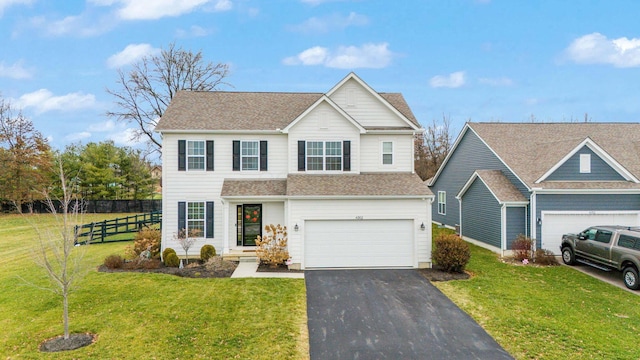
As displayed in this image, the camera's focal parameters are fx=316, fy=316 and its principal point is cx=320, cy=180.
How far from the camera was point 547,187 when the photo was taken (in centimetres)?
Result: 1490

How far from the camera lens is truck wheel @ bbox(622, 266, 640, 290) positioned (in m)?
10.8

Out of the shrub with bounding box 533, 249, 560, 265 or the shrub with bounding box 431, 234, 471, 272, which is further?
the shrub with bounding box 533, 249, 560, 265

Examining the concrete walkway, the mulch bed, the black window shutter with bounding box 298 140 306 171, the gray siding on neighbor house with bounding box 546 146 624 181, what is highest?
the black window shutter with bounding box 298 140 306 171

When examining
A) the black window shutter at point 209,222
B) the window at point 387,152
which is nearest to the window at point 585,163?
the window at point 387,152

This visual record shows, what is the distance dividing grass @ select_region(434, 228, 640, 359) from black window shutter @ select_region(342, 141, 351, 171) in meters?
6.52

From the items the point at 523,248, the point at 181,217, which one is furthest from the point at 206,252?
the point at 523,248

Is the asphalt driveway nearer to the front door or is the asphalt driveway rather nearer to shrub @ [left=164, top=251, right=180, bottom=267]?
the front door

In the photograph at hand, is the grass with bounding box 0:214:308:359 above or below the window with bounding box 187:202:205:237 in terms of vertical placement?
below

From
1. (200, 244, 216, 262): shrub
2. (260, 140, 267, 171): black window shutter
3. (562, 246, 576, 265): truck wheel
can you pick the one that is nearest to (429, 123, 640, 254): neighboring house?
(562, 246, 576, 265): truck wheel

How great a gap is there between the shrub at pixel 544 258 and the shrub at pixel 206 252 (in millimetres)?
14566

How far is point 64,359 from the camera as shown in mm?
6395

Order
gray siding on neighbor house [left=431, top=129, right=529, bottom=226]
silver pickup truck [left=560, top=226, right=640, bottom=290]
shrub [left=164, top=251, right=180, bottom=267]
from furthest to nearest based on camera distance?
1. gray siding on neighbor house [left=431, top=129, right=529, bottom=226]
2. shrub [left=164, top=251, right=180, bottom=267]
3. silver pickup truck [left=560, top=226, right=640, bottom=290]

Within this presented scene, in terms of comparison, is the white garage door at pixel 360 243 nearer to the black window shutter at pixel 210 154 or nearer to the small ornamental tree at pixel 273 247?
the small ornamental tree at pixel 273 247

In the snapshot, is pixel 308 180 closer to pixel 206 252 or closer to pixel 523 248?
pixel 206 252
